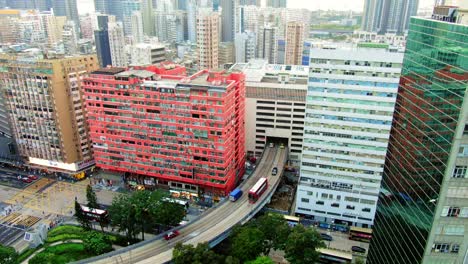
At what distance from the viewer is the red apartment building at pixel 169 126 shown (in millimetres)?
94500

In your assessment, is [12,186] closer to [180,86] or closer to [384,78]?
[180,86]

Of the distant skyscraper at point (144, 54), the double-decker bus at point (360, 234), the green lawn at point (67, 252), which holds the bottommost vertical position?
the green lawn at point (67, 252)

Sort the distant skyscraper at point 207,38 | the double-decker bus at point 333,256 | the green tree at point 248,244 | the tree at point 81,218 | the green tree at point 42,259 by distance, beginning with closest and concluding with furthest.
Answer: the green tree at point 248,244
the green tree at point 42,259
the double-decker bus at point 333,256
the tree at point 81,218
the distant skyscraper at point 207,38

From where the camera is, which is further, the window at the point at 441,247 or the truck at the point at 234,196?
the truck at the point at 234,196

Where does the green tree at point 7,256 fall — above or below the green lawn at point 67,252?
above

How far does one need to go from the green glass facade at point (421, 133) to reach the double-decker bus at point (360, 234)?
29.3 meters

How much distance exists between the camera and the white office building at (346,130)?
257ft

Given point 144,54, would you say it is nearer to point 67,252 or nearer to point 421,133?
point 67,252

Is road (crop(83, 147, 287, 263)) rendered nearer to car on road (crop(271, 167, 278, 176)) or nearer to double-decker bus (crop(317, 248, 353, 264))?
car on road (crop(271, 167, 278, 176))

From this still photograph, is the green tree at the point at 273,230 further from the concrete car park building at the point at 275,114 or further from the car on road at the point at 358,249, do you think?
the concrete car park building at the point at 275,114

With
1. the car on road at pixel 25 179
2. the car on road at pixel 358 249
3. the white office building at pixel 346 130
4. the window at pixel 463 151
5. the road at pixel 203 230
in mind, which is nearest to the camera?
the window at pixel 463 151

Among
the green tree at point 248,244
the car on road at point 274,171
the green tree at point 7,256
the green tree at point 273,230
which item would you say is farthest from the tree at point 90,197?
the car on road at point 274,171

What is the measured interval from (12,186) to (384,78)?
382 feet

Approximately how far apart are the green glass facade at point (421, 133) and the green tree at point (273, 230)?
21013 millimetres
